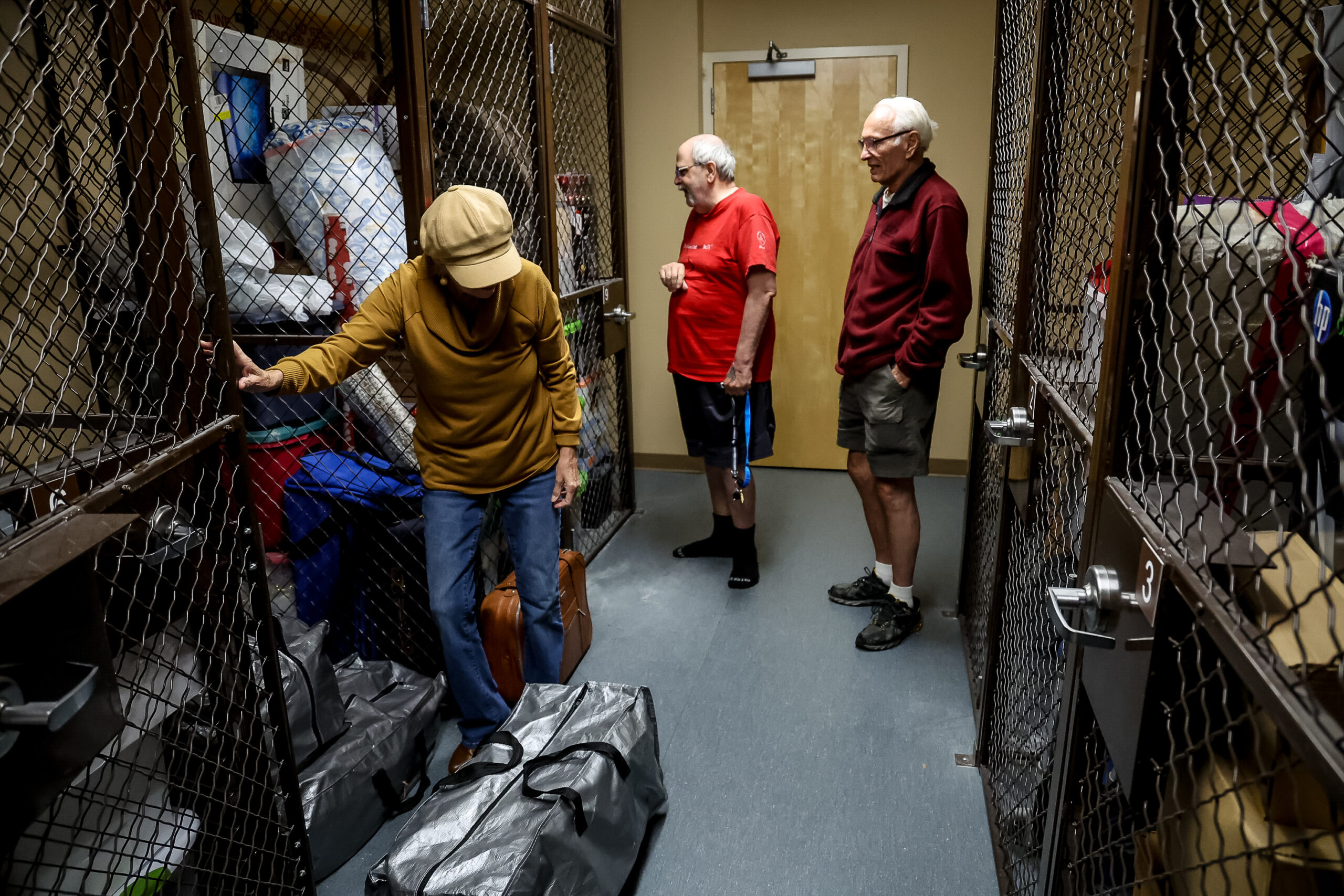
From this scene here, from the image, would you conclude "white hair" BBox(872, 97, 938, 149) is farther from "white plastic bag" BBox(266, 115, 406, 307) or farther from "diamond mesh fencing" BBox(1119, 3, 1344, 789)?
"white plastic bag" BBox(266, 115, 406, 307)

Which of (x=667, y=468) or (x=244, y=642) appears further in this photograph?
(x=667, y=468)

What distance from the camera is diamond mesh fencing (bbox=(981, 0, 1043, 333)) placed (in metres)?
2.02

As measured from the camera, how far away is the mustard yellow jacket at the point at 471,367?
211cm

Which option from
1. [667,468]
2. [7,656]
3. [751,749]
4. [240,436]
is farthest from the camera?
[667,468]

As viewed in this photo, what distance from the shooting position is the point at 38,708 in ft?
2.77

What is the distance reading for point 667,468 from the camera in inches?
187

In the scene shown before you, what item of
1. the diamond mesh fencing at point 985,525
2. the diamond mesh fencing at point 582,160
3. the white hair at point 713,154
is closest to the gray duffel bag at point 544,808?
the diamond mesh fencing at point 985,525

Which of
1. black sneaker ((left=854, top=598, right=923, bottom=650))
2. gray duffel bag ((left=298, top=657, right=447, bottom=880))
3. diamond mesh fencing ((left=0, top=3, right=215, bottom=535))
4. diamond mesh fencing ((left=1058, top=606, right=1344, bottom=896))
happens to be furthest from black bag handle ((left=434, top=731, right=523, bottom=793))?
black sneaker ((left=854, top=598, right=923, bottom=650))

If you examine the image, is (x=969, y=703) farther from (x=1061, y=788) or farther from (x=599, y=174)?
(x=599, y=174)

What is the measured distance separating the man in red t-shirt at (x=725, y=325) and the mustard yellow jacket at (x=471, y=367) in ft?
2.84

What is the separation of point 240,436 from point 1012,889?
1.68 meters

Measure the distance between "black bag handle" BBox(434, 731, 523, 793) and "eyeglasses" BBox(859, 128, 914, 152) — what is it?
6.11 feet

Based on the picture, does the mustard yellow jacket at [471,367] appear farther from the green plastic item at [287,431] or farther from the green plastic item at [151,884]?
the green plastic item at [151,884]

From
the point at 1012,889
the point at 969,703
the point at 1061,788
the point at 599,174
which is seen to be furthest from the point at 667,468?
the point at 1061,788
